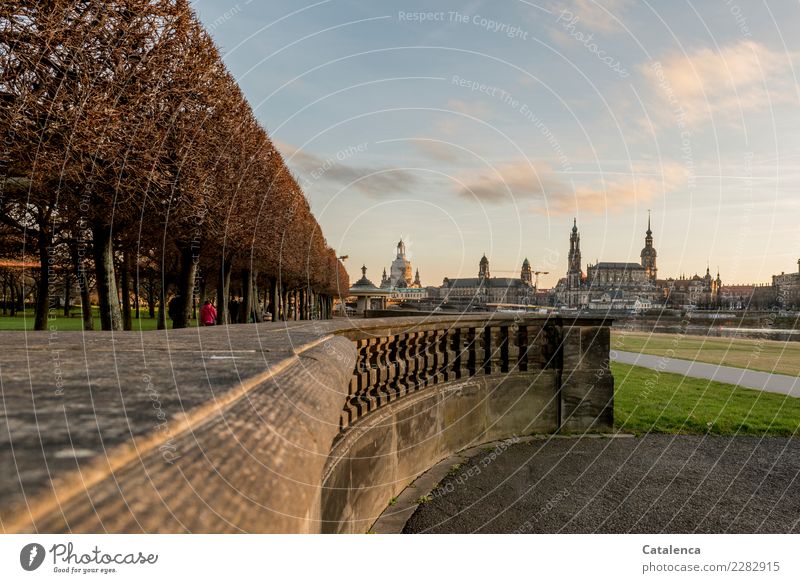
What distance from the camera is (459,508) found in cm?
642

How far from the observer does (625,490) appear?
714 cm

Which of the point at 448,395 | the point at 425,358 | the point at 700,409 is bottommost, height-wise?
the point at 700,409

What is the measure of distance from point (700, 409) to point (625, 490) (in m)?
6.61

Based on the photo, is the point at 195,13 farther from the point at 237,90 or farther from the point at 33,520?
the point at 33,520

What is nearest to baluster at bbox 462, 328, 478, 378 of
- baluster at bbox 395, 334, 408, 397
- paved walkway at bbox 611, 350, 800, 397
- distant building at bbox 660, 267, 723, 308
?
baluster at bbox 395, 334, 408, 397

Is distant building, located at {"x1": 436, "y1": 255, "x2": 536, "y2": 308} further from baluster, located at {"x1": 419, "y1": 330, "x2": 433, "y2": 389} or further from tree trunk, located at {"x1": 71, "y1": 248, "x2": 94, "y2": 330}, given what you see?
baluster, located at {"x1": 419, "y1": 330, "x2": 433, "y2": 389}

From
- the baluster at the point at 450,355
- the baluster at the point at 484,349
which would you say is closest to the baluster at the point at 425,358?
the baluster at the point at 450,355

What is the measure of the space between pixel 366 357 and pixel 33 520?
5.40 meters

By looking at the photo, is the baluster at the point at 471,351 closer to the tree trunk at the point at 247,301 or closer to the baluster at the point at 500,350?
the baluster at the point at 500,350

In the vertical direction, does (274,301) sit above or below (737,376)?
above

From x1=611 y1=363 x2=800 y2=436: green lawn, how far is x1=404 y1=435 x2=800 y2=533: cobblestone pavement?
988 millimetres

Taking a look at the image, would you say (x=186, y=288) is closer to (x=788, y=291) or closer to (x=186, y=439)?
(x=186, y=439)

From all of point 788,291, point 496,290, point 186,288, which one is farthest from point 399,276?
point 186,288

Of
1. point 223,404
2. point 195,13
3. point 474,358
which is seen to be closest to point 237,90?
point 195,13
